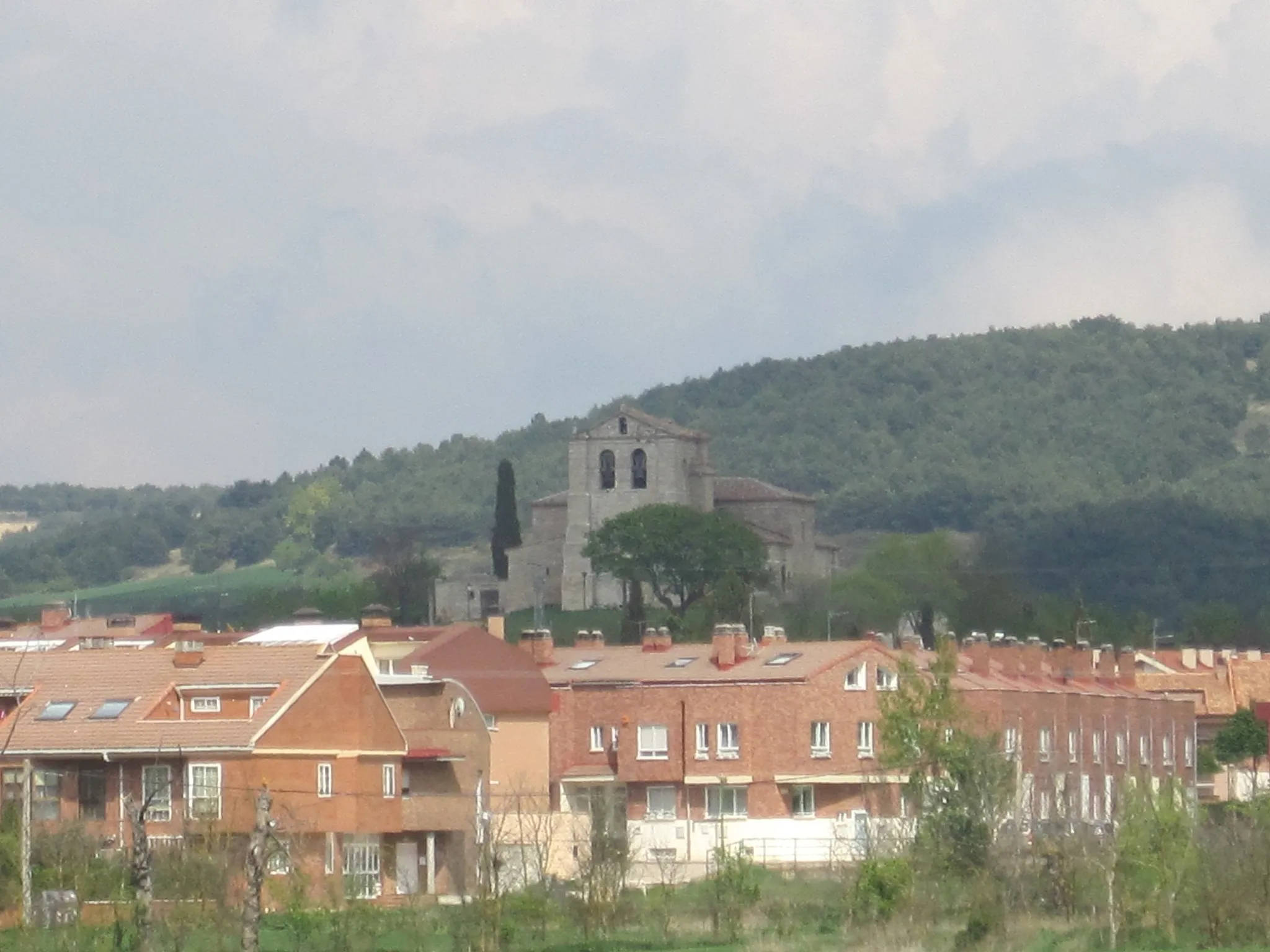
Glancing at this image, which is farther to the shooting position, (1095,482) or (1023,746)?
(1095,482)

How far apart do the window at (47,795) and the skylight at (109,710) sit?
1.15 m

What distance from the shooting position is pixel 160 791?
149ft

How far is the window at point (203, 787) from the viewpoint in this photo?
149 ft

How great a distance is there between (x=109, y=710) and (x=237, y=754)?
2.72m

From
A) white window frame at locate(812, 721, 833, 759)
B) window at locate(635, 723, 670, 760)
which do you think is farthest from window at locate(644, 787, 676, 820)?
white window frame at locate(812, 721, 833, 759)

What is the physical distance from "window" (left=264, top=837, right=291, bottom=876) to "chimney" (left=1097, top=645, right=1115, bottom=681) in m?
32.5

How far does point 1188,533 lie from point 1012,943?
11034cm

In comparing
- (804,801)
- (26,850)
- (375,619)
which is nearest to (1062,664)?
(804,801)

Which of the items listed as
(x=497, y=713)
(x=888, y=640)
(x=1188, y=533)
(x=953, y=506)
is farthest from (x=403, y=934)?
(x=953, y=506)

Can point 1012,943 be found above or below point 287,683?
below

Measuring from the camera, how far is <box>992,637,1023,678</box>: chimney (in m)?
67.6

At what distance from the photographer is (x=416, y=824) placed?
48.8 meters

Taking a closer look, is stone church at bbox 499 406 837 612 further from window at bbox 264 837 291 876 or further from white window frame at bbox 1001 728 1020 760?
window at bbox 264 837 291 876

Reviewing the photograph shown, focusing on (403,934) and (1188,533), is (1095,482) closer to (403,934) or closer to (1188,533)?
(1188,533)
